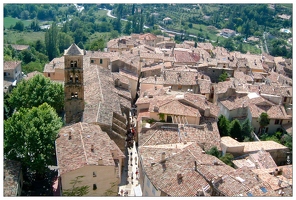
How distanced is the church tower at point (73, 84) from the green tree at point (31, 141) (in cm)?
641

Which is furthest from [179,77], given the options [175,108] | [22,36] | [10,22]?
[10,22]

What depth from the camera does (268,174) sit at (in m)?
35.5

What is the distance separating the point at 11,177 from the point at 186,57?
158 ft

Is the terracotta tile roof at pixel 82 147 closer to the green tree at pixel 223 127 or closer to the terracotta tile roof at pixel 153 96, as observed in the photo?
the terracotta tile roof at pixel 153 96

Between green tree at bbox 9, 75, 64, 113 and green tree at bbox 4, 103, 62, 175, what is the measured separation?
31.7 ft

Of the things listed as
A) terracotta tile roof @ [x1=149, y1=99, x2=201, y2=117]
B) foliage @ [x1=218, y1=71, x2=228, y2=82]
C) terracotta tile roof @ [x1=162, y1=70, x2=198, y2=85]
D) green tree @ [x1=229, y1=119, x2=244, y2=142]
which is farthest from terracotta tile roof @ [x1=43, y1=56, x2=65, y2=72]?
green tree @ [x1=229, y1=119, x2=244, y2=142]

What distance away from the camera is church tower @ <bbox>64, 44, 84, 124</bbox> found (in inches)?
1623

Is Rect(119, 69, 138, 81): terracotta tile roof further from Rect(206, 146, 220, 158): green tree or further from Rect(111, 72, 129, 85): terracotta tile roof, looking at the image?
Rect(206, 146, 220, 158): green tree

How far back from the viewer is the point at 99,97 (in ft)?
149

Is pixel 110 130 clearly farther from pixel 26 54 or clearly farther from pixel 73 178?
pixel 26 54

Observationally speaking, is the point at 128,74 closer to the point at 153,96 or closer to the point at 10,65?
the point at 153,96

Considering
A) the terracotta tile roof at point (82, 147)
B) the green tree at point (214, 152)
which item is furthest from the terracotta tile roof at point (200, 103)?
the terracotta tile roof at point (82, 147)

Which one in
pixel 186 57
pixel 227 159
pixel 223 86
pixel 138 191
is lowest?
pixel 138 191

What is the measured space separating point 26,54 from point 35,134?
6540 cm
